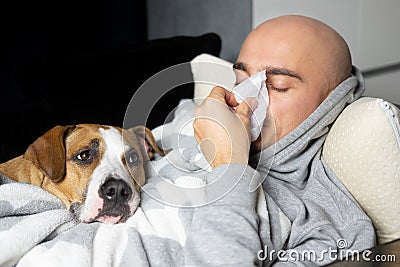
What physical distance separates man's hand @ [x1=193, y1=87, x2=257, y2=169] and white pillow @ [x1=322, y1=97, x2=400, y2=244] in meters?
0.21

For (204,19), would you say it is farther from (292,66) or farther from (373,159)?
(373,159)

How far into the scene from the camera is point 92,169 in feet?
3.89

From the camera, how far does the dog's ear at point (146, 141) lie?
1348 mm

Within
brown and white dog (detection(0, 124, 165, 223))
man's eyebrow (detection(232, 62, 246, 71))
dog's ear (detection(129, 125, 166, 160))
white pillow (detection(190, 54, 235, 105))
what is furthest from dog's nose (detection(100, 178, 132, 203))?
white pillow (detection(190, 54, 235, 105))

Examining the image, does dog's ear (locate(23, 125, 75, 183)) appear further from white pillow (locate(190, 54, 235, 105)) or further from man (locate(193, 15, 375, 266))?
white pillow (locate(190, 54, 235, 105))

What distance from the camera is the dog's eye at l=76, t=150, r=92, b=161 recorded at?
3.94 ft

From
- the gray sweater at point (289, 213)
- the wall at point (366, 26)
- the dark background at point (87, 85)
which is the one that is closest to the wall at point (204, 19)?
the wall at point (366, 26)

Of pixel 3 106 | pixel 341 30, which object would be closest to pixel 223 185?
pixel 3 106

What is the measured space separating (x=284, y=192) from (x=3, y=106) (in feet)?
3.70

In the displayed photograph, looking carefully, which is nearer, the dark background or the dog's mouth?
the dog's mouth

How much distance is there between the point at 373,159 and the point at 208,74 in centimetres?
66

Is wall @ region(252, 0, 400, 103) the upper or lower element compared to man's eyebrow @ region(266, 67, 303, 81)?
lower

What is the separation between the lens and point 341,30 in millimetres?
2855

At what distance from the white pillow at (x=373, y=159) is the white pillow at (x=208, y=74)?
15.6 inches
